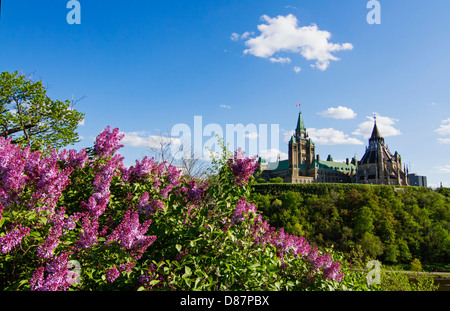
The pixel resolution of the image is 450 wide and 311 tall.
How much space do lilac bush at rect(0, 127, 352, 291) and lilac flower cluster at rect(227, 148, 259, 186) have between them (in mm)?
15

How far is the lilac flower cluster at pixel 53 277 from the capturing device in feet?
10.0

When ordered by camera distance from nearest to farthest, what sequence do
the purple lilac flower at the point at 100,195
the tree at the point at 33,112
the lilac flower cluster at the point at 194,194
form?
the purple lilac flower at the point at 100,195 < the lilac flower cluster at the point at 194,194 < the tree at the point at 33,112

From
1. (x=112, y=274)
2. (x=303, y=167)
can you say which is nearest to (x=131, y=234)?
(x=112, y=274)

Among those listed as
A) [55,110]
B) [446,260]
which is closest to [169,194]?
[55,110]

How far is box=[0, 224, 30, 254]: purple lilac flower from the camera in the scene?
3191 millimetres

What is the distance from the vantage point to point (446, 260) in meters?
47.7

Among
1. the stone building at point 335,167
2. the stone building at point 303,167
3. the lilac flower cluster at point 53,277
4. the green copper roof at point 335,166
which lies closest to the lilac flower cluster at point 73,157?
the lilac flower cluster at point 53,277

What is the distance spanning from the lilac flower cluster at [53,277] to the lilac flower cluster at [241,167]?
7.65 ft

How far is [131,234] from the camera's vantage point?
11.3 feet

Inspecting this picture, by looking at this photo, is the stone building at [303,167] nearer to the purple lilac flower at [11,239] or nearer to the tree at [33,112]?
the tree at [33,112]

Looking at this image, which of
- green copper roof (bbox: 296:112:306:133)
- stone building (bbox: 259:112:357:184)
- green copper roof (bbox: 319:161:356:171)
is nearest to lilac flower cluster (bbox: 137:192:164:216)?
stone building (bbox: 259:112:357:184)

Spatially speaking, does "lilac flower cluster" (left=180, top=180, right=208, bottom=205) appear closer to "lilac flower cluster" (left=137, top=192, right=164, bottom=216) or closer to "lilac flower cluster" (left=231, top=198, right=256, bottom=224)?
"lilac flower cluster" (left=137, top=192, right=164, bottom=216)
